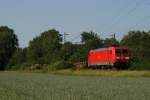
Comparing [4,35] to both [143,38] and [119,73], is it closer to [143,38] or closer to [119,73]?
[143,38]

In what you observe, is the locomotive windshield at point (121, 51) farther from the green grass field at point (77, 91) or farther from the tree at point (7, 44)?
the tree at point (7, 44)

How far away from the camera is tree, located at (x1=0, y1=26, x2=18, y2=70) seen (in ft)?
418

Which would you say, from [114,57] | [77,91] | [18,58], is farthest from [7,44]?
[77,91]

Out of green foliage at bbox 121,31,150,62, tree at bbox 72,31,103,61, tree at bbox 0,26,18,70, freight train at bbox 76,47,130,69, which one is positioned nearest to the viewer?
freight train at bbox 76,47,130,69

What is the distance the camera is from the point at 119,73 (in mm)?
41094

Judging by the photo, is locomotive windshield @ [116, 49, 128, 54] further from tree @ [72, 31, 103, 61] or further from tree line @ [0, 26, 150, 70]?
tree @ [72, 31, 103, 61]

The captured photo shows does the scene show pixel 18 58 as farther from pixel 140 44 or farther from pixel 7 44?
pixel 140 44

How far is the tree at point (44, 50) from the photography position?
98875mm

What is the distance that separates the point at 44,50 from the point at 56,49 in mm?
11873

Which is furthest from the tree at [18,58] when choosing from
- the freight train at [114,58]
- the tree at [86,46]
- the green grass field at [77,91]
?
the green grass field at [77,91]

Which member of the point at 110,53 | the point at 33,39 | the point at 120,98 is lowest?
the point at 120,98

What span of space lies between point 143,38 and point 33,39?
167 feet

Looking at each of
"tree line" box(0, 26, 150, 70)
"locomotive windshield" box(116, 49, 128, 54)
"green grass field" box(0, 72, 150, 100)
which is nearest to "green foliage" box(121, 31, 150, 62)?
"tree line" box(0, 26, 150, 70)

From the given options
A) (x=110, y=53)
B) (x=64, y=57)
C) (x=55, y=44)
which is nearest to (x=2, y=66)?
(x=55, y=44)
